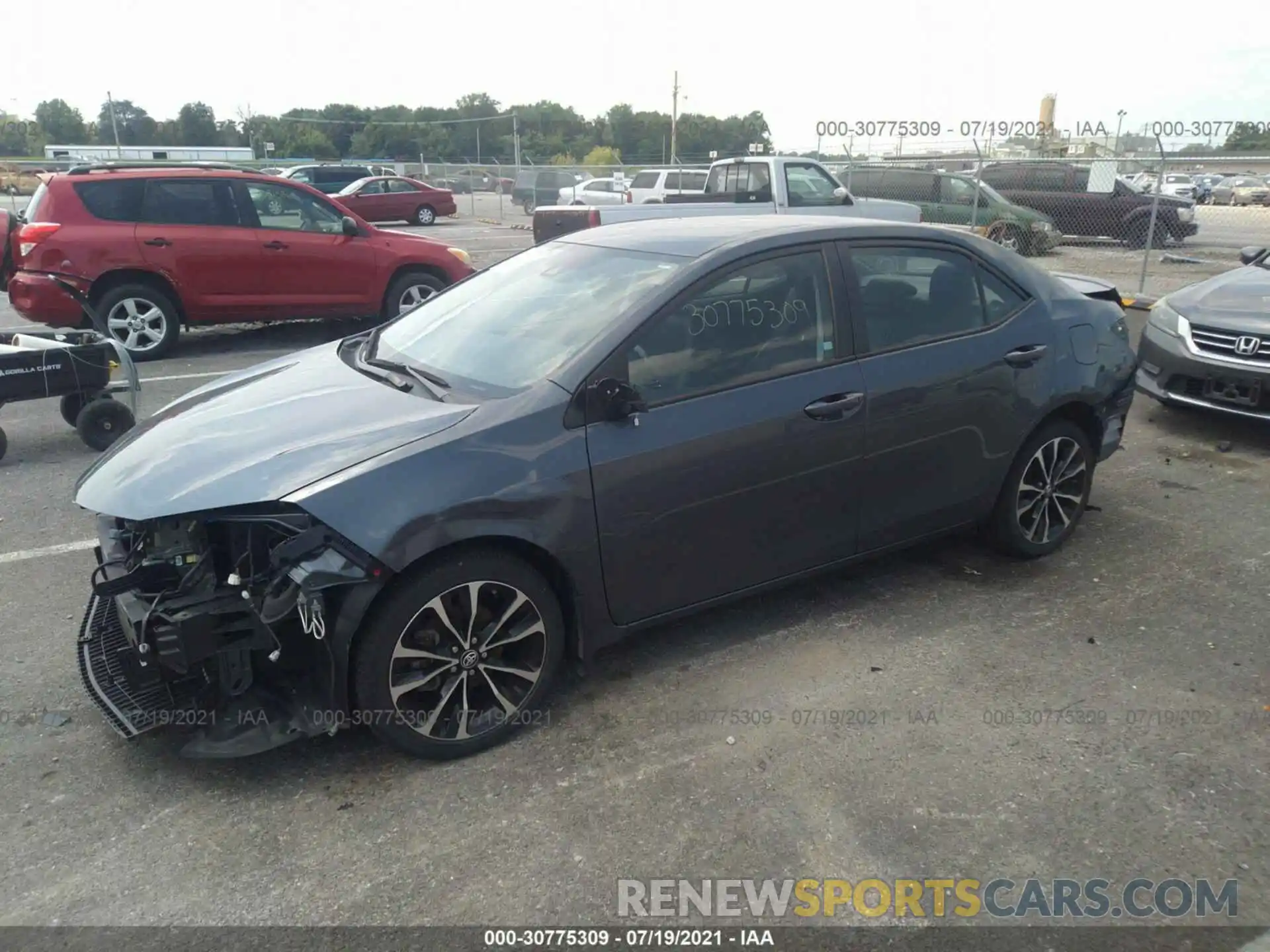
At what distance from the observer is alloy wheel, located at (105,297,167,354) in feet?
29.8

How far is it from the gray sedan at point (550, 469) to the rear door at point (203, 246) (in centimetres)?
581

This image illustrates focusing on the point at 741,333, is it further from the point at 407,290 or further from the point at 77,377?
the point at 407,290

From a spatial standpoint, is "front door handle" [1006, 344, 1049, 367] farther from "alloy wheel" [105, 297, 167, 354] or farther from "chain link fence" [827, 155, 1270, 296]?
"chain link fence" [827, 155, 1270, 296]

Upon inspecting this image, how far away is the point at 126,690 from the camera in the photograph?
3.05 meters

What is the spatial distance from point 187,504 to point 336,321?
9213 millimetres

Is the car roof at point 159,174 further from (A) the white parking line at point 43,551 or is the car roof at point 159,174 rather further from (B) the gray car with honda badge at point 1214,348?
(B) the gray car with honda badge at point 1214,348

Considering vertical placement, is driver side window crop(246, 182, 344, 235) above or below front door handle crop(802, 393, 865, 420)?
above

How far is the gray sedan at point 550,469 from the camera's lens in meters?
2.95

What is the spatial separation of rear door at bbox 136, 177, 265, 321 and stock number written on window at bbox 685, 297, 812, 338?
24.4 feet

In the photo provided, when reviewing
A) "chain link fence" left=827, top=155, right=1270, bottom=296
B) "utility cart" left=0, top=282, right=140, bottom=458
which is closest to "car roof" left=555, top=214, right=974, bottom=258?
"utility cart" left=0, top=282, right=140, bottom=458

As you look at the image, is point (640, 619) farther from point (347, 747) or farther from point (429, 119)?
point (429, 119)

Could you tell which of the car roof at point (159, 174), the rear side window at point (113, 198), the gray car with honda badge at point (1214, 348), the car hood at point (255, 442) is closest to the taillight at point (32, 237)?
the rear side window at point (113, 198)

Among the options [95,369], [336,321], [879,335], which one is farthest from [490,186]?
[879,335]

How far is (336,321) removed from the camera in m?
11.6
